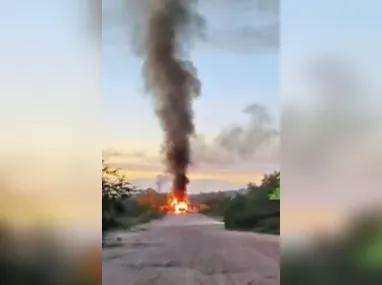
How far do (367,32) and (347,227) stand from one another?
0.52 m

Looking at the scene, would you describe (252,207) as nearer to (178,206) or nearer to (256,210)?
(256,210)

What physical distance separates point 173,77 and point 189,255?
0.47 metres

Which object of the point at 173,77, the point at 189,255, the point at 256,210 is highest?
the point at 173,77

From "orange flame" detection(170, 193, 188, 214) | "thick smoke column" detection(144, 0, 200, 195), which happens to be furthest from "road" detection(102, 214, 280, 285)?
"thick smoke column" detection(144, 0, 200, 195)

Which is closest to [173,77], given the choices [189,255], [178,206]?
[178,206]

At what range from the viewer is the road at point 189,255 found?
1.55m

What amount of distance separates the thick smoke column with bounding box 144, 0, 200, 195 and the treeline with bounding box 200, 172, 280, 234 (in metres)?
0.11

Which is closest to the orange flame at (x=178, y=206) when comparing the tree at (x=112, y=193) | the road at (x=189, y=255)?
the road at (x=189, y=255)

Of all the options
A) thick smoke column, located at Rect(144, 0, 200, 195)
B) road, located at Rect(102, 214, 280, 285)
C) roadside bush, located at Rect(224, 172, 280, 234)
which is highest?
thick smoke column, located at Rect(144, 0, 200, 195)

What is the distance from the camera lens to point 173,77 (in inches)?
61.5

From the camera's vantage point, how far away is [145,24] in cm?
157

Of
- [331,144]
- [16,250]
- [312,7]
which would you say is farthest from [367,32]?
[16,250]

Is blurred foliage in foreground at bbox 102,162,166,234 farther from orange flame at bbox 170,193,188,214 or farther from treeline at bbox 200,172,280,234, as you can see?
treeline at bbox 200,172,280,234

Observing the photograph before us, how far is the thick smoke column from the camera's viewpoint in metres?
1.56
